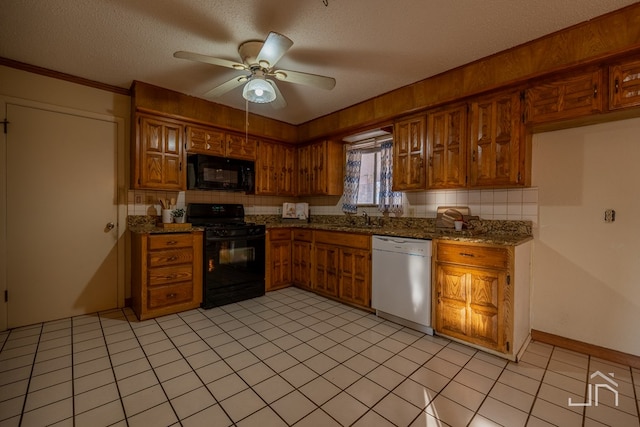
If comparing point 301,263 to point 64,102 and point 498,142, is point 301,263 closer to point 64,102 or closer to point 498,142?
point 498,142

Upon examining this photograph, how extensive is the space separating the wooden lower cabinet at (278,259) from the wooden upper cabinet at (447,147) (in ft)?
7.01

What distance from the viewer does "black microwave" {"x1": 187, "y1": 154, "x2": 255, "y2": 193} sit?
3.55m

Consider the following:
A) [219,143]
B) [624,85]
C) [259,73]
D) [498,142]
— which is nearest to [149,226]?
[219,143]

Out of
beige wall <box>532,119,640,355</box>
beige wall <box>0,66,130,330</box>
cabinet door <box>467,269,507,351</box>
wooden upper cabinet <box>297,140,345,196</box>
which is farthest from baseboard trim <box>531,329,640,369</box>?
beige wall <box>0,66,130,330</box>

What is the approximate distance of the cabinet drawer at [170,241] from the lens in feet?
9.62

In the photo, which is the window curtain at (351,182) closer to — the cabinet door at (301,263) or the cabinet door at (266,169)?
the cabinet door at (301,263)

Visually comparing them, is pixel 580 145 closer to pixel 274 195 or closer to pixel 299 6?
pixel 299 6

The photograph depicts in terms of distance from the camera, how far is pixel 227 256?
3455 millimetres

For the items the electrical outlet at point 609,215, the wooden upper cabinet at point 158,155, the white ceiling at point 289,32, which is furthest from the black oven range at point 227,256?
the electrical outlet at point 609,215

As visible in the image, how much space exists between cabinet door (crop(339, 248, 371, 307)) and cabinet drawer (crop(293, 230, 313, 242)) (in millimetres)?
612

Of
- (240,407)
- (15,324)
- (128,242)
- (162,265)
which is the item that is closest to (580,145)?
(240,407)

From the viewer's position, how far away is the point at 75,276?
3.05 m

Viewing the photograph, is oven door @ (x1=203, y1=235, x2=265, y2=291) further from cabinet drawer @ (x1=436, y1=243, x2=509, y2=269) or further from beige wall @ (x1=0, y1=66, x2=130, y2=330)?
cabinet drawer @ (x1=436, y1=243, x2=509, y2=269)

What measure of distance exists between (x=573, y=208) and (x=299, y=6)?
276 centimetres
